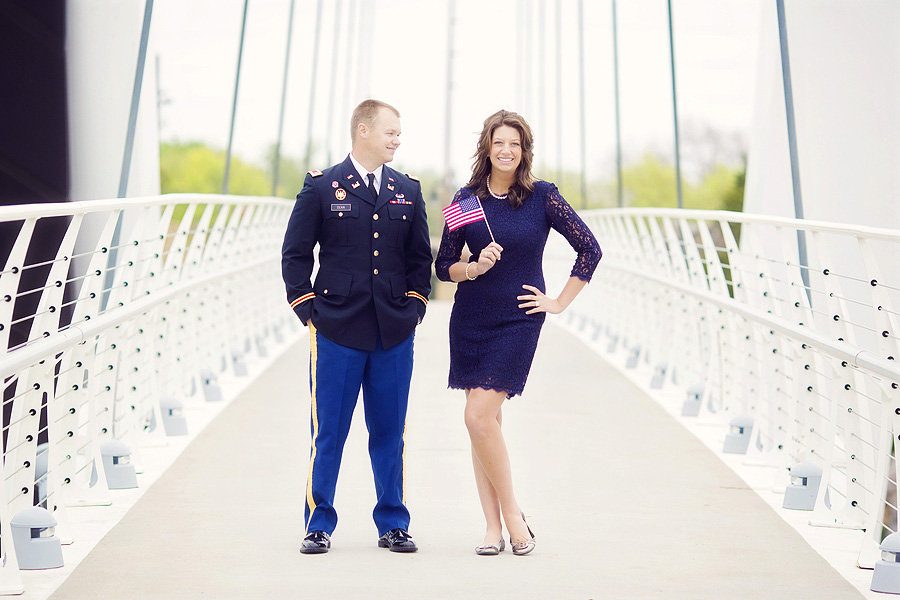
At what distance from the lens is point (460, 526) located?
4043mm

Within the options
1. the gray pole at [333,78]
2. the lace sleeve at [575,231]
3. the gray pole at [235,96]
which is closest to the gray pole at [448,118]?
the gray pole at [333,78]

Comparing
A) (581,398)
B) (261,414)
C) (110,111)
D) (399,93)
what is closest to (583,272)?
(261,414)

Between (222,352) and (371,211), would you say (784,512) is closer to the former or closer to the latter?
(371,211)

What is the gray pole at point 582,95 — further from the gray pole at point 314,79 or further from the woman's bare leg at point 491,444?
the woman's bare leg at point 491,444

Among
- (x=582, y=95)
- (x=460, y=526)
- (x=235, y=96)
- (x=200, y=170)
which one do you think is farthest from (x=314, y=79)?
(x=200, y=170)

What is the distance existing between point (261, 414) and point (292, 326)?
4.55 metres

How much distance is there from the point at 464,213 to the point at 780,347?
2.21 m

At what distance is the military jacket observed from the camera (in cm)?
350

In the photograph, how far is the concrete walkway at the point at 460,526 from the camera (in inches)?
131

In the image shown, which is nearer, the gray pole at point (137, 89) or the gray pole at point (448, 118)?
the gray pole at point (137, 89)

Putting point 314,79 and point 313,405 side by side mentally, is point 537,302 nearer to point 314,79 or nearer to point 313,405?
point 313,405

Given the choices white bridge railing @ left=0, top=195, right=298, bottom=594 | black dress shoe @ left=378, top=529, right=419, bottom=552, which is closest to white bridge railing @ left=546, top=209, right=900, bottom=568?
black dress shoe @ left=378, top=529, right=419, bottom=552

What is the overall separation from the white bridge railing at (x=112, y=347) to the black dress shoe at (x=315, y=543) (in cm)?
68

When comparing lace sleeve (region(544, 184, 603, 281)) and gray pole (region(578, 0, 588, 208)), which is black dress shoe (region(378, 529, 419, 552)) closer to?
lace sleeve (region(544, 184, 603, 281))
